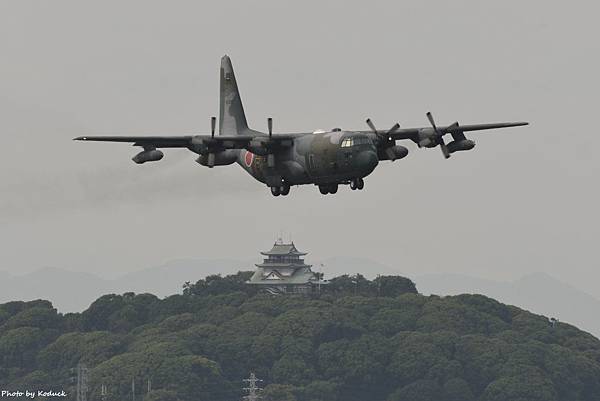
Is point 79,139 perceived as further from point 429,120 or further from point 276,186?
point 429,120

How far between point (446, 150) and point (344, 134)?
8675mm

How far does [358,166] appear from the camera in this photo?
99.3 meters

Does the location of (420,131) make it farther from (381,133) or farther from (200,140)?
(200,140)

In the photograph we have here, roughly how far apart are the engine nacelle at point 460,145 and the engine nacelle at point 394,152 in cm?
300

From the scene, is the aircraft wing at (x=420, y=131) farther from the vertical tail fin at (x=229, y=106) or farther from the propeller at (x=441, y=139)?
the vertical tail fin at (x=229, y=106)

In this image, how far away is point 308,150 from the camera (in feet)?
334

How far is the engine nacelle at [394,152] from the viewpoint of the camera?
104750 mm

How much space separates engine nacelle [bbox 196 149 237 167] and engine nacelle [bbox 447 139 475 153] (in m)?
14.3

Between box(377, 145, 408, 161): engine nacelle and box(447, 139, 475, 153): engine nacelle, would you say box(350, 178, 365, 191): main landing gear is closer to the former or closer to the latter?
box(377, 145, 408, 161): engine nacelle

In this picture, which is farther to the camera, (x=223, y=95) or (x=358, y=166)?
(x=223, y=95)

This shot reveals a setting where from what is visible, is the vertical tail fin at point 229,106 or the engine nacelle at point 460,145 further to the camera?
the vertical tail fin at point 229,106

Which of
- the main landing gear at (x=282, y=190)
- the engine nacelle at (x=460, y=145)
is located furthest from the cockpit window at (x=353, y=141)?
the engine nacelle at (x=460, y=145)

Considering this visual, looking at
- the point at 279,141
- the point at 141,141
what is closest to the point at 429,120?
the point at 279,141

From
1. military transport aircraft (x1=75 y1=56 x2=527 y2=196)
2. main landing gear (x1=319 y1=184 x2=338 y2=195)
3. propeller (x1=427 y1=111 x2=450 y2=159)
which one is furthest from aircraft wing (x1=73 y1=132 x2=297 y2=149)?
propeller (x1=427 y1=111 x2=450 y2=159)
